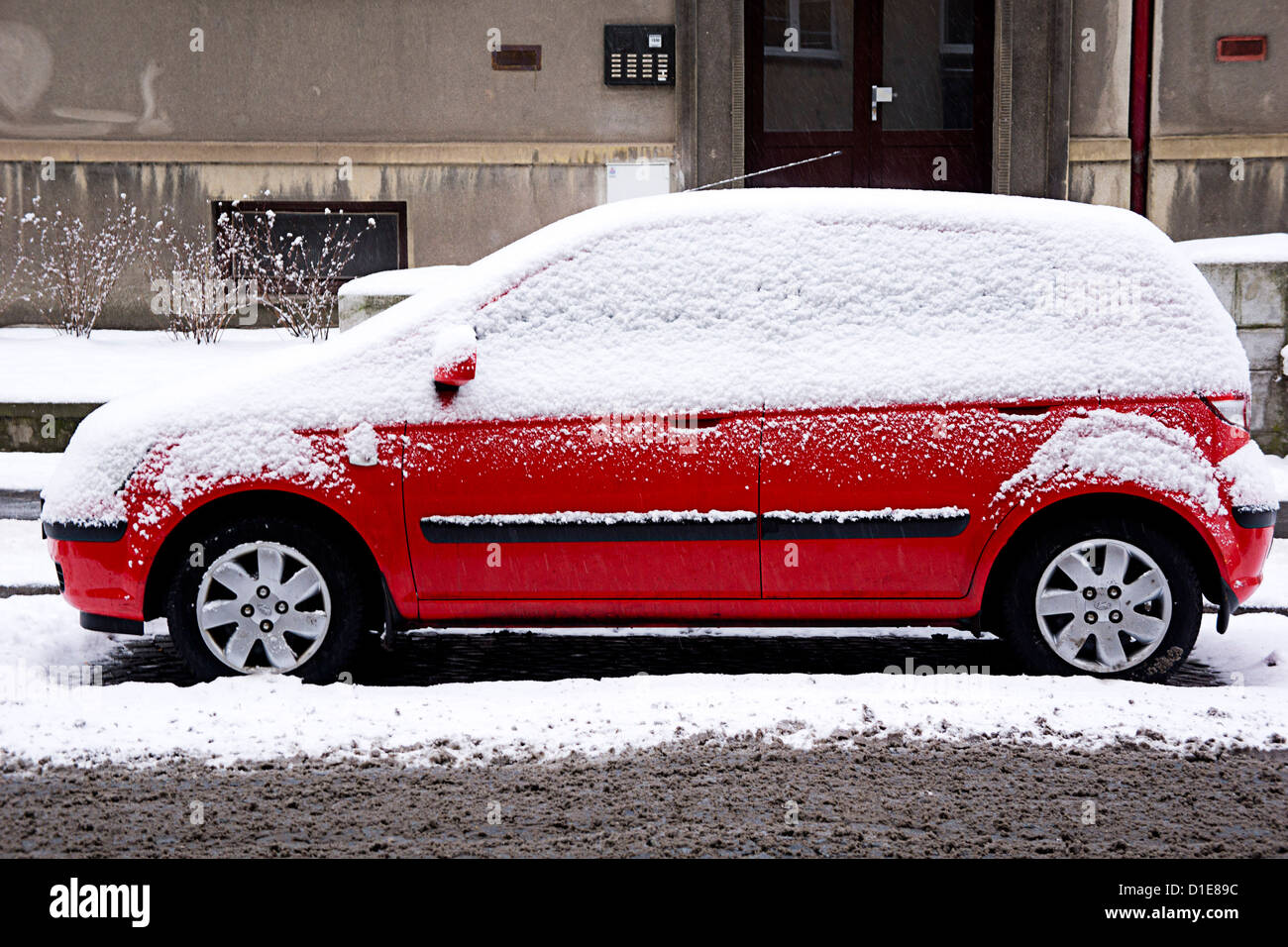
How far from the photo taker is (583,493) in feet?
16.6

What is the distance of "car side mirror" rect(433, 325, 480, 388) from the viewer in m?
4.95

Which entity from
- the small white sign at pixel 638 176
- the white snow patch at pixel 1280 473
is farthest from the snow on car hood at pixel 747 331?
the small white sign at pixel 638 176

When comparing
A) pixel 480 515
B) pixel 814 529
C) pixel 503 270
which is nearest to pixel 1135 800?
pixel 814 529

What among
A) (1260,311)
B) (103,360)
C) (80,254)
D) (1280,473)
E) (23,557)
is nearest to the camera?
(23,557)

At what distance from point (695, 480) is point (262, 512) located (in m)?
1.47

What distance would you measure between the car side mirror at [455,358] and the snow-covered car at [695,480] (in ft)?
0.03

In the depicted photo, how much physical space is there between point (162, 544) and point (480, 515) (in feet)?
3.55

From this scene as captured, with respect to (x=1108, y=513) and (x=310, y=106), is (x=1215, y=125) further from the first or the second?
(x=1108, y=513)

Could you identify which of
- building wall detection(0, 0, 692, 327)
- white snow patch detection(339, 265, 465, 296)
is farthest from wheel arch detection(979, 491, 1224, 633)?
building wall detection(0, 0, 692, 327)

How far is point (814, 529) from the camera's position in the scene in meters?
5.05

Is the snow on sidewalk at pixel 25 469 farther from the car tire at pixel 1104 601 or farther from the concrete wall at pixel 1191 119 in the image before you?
the concrete wall at pixel 1191 119

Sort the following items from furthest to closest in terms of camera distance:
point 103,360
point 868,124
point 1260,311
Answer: point 868,124 < point 103,360 < point 1260,311

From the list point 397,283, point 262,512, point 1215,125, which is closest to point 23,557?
point 262,512

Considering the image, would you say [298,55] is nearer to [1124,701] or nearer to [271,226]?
[271,226]
